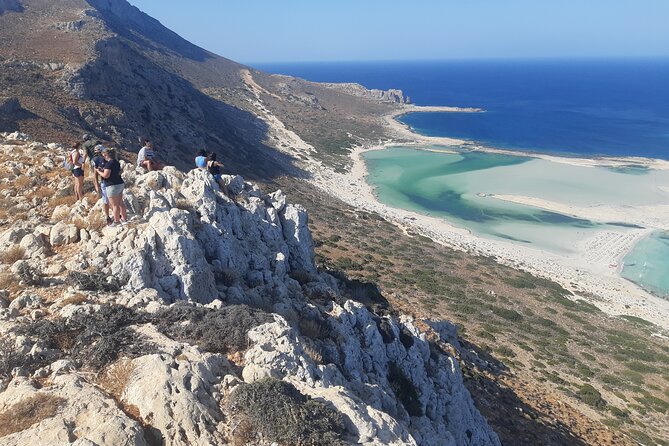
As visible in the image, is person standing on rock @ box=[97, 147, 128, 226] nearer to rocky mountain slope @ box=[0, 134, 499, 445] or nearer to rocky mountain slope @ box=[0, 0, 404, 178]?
rocky mountain slope @ box=[0, 134, 499, 445]

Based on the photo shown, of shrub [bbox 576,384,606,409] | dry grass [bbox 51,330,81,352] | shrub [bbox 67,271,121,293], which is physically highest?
shrub [bbox 67,271,121,293]

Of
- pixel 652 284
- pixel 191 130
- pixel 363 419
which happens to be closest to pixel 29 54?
pixel 191 130

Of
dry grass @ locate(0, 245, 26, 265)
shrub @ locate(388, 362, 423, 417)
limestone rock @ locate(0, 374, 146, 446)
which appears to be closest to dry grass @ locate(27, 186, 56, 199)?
dry grass @ locate(0, 245, 26, 265)

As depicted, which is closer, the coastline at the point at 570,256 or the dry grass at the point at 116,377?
the dry grass at the point at 116,377

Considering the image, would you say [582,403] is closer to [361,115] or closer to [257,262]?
[257,262]

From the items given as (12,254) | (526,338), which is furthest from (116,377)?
Result: (526,338)

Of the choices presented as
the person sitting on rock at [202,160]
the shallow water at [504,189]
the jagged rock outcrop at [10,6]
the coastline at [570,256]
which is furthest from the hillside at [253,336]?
the jagged rock outcrop at [10,6]

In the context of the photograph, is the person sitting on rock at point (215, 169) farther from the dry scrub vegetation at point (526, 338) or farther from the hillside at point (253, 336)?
the dry scrub vegetation at point (526, 338)
